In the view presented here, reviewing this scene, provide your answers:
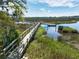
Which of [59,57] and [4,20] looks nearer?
[4,20]

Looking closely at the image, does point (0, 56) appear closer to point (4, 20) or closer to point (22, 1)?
point (4, 20)

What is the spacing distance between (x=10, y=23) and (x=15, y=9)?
2.79ft

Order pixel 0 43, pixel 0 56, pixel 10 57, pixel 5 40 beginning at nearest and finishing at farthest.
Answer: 1. pixel 0 56
2. pixel 10 57
3. pixel 5 40
4. pixel 0 43

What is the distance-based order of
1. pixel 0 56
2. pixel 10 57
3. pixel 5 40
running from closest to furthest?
1. pixel 0 56
2. pixel 10 57
3. pixel 5 40

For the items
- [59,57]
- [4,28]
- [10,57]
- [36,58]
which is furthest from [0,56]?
[59,57]

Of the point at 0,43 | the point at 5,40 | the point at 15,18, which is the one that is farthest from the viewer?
the point at 0,43

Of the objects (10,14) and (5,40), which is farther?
(5,40)

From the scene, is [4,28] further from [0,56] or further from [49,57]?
[49,57]

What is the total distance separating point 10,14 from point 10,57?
8.19ft

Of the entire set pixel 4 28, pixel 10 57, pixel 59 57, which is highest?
pixel 4 28

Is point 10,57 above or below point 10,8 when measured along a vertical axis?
below

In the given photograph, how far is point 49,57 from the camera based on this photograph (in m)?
17.4

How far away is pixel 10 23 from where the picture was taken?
13617mm

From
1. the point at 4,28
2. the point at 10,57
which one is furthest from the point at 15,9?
the point at 10,57
